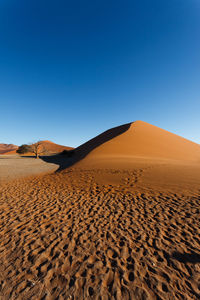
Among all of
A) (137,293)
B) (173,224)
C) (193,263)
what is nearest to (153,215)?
(173,224)

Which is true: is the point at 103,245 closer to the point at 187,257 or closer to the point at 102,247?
the point at 102,247

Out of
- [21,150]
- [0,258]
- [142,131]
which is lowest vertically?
[0,258]

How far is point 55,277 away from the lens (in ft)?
8.84

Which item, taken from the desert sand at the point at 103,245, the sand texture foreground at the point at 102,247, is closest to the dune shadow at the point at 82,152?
the desert sand at the point at 103,245

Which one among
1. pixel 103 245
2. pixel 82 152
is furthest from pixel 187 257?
pixel 82 152

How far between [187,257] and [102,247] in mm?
2091

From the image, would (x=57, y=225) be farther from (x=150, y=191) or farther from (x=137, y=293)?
(x=150, y=191)

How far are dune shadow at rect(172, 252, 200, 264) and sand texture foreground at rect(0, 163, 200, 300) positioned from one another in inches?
0.9

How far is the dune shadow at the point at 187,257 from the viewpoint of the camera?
3.00m

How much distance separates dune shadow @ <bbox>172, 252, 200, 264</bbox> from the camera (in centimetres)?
300

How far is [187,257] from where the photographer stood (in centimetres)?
309

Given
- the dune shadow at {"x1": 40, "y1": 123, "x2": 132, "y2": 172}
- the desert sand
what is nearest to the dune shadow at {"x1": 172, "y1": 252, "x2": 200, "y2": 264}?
the desert sand

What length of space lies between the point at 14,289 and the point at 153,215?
4556 mm

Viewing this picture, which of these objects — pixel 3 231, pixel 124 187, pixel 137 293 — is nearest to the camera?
pixel 137 293
